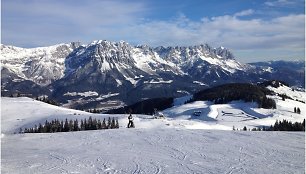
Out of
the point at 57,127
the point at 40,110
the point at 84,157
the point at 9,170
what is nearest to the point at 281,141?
the point at 84,157

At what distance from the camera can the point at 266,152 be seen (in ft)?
115

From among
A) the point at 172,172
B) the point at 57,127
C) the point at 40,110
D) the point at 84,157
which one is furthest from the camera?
the point at 40,110

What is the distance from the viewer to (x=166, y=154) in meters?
35.1

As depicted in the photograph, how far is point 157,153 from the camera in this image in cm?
3578

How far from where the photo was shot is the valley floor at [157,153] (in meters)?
29.1

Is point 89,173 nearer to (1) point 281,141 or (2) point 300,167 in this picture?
(2) point 300,167

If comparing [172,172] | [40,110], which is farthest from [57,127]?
[172,172]

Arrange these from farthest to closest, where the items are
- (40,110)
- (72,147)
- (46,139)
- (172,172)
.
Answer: (40,110)
(46,139)
(72,147)
(172,172)

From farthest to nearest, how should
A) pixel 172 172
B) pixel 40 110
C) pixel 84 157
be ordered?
pixel 40 110 < pixel 84 157 < pixel 172 172

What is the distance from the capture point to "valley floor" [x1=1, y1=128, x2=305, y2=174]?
2911 cm

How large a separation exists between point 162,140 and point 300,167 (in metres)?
18.3

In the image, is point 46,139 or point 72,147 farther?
point 46,139

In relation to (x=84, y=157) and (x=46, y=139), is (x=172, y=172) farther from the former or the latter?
(x=46, y=139)

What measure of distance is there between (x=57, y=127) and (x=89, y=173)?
93.5m
